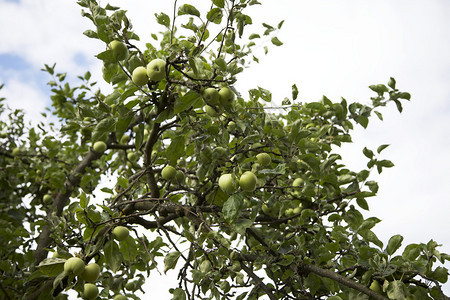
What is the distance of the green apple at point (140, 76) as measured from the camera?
227 centimetres

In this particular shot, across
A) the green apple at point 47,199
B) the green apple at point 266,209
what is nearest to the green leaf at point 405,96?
the green apple at point 266,209

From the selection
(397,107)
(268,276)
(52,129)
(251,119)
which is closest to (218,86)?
(251,119)

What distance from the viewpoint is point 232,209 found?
2.18 metres

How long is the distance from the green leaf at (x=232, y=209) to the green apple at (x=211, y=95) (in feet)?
1.87

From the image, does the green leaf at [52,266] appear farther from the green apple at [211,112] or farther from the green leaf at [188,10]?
the green leaf at [188,10]

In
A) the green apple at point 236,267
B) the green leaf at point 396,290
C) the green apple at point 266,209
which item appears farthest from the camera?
the green apple at point 266,209

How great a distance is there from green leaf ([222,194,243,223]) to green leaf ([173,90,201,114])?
0.59 metres

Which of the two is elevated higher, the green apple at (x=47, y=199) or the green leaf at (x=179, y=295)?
the green apple at (x=47, y=199)

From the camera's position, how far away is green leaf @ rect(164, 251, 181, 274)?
2.51 metres

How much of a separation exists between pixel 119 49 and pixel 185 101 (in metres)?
0.48

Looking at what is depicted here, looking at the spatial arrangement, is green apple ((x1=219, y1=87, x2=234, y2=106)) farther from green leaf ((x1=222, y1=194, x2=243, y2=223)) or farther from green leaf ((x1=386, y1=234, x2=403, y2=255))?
green leaf ((x1=386, y1=234, x2=403, y2=255))

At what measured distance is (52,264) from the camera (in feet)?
8.04

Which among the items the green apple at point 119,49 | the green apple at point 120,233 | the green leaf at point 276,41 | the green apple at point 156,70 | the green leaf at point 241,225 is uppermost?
the green leaf at point 276,41

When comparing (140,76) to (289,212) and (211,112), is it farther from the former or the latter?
(289,212)
